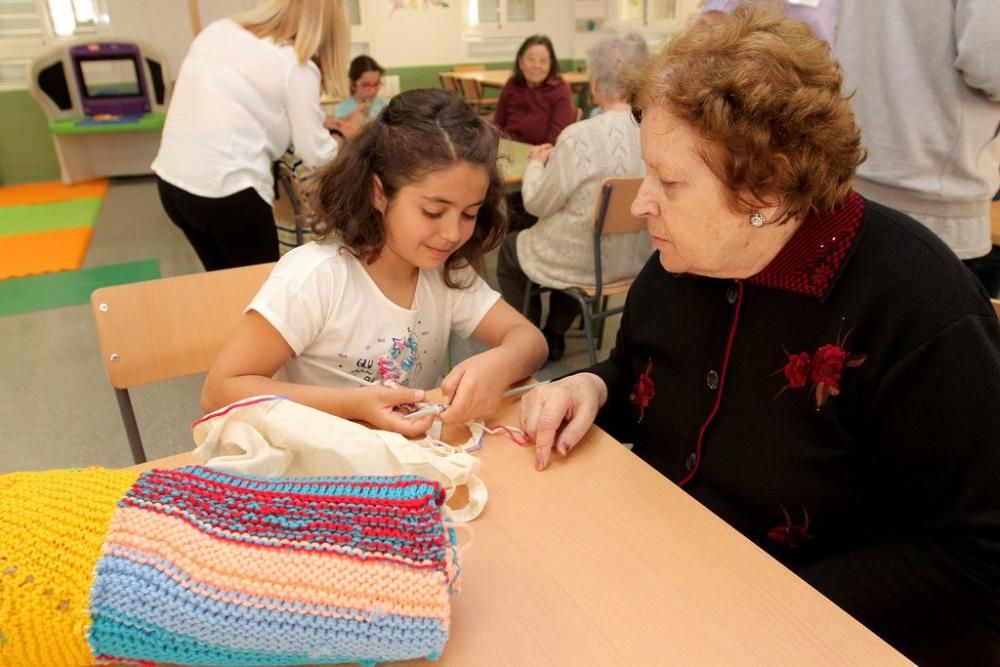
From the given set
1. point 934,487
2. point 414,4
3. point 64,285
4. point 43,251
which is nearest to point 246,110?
point 934,487

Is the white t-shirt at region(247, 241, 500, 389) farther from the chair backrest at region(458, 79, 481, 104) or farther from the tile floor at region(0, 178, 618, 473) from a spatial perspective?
the chair backrest at region(458, 79, 481, 104)

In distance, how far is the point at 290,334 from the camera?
1.14m

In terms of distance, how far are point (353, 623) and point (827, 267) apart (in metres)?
0.66

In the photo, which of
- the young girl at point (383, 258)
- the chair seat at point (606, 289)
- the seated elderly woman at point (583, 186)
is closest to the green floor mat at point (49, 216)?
the seated elderly woman at point (583, 186)

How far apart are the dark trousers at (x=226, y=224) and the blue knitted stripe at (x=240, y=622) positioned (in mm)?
1815

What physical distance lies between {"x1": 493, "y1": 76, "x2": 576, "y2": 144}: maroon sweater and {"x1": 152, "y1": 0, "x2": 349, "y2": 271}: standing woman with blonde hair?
7.74 feet

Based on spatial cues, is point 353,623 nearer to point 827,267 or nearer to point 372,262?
point 827,267

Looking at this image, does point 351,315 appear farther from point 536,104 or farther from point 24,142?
point 24,142

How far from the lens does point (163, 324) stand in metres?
1.31

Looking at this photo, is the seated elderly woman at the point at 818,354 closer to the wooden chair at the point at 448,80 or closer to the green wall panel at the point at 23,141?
the wooden chair at the point at 448,80

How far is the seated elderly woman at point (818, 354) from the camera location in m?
0.74

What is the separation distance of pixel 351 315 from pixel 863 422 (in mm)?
828

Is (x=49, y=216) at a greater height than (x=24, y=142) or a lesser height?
lesser

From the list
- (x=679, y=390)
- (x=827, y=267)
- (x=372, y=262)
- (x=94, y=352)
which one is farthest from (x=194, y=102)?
(x=827, y=267)
